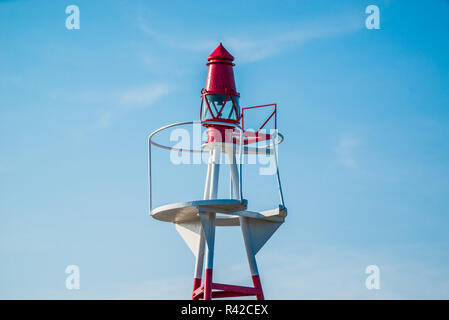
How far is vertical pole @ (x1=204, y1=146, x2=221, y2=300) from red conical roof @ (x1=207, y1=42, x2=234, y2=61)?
3887 millimetres

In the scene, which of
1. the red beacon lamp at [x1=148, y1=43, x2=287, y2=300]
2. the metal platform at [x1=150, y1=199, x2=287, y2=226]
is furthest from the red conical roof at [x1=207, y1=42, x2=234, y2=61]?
the metal platform at [x1=150, y1=199, x2=287, y2=226]

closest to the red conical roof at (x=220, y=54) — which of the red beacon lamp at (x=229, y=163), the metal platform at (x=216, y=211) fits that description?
the red beacon lamp at (x=229, y=163)

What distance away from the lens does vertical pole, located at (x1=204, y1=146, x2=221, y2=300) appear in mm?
42250

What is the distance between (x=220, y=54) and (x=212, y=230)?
7650mm

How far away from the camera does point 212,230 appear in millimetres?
42906

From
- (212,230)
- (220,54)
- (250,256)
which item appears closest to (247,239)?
(250,256)

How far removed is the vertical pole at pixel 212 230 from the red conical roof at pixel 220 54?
3.89m

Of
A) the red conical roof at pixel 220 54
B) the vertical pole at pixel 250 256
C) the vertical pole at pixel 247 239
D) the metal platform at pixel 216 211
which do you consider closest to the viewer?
the metal platform at pixel 216 211

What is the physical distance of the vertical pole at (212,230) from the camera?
42.2 m

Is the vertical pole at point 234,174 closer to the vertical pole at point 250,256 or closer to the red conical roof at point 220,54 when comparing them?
the vertical pole at point 250,256

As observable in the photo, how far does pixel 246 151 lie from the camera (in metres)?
44.6
